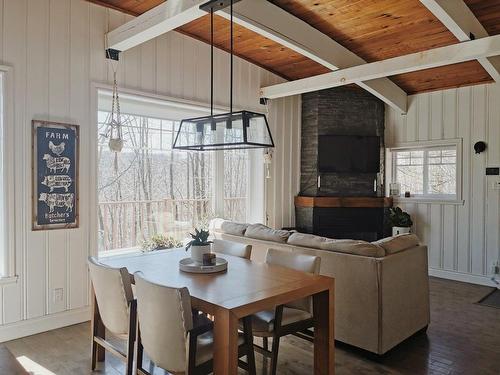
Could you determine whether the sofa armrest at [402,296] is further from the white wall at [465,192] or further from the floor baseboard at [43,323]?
the floor baseboard at [43,323]

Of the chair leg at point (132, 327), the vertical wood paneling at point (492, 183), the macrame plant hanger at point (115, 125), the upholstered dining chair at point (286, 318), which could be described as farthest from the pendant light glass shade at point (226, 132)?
the vertical wood paneling at point (492, 183)

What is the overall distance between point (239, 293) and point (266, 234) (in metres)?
1.62

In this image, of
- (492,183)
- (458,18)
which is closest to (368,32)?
(458,18)

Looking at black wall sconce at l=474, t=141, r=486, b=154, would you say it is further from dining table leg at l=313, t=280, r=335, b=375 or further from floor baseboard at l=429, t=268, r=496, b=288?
dining table leg at l=313, t=280, r=335, b=375

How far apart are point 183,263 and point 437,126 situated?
4.64 meters

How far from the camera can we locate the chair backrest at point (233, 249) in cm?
334

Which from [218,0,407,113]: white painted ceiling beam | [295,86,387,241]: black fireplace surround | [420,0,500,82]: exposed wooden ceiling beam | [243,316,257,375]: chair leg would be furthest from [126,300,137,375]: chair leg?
[295,86,387,241]: black fireplace surround

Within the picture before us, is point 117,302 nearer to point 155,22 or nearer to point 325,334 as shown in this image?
point 325,334

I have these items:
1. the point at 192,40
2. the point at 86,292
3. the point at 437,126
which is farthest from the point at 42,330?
the point at 437,126

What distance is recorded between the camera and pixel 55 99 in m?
3.71

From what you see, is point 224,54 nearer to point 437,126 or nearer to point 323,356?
point 437,126

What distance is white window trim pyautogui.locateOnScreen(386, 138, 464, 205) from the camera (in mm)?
5598

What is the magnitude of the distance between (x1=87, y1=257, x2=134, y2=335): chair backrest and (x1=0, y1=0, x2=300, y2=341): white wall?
1331mm

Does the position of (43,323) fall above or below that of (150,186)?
below
